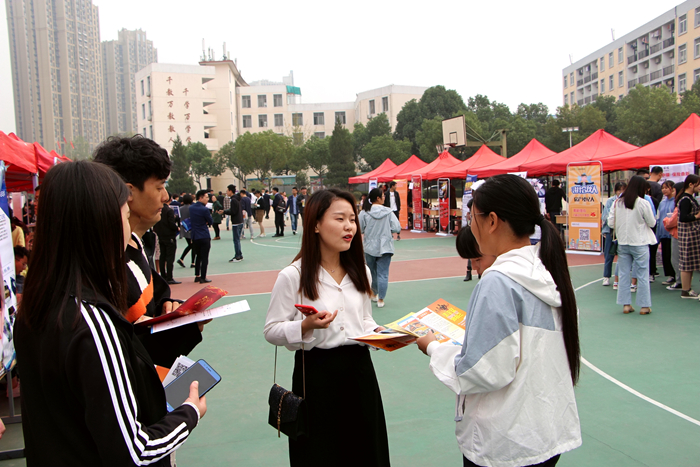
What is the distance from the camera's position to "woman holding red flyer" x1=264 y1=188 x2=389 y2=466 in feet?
7.54

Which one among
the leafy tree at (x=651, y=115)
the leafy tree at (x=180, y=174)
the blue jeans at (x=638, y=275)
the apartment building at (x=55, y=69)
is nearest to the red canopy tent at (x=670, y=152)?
the blue jeans at (x=638, y=275)

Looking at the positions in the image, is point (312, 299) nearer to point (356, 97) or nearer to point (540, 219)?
point (540, 219)

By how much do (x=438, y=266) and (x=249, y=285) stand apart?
13.6ft

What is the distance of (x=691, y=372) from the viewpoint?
449 centimetres

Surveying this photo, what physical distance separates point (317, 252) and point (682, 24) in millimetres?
56111

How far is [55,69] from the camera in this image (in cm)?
9612

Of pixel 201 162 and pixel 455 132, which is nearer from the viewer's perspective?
pixel 455 132

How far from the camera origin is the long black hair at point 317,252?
242cm

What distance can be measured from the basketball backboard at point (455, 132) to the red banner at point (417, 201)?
17.5 ft

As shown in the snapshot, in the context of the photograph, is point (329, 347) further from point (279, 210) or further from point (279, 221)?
point (279, 221)

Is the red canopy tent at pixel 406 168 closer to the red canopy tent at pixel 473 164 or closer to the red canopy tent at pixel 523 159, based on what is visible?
the red canopy tent at pixel 473 164

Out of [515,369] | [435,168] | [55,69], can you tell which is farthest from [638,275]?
[55,69]

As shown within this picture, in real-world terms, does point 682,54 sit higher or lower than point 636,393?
higher

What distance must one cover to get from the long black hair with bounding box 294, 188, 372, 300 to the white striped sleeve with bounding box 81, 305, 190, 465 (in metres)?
1.18
